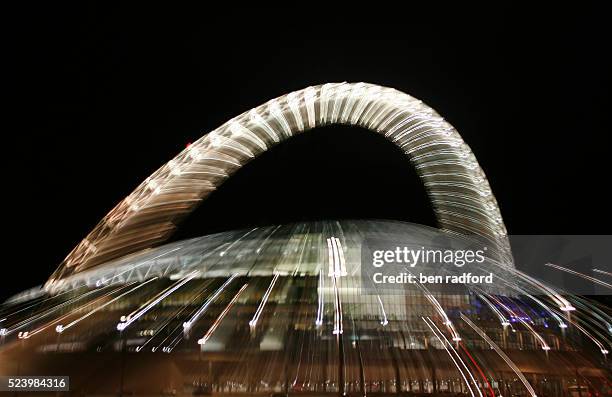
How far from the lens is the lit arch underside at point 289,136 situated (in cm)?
1592

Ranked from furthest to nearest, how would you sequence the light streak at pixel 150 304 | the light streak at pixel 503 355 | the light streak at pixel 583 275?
1. the light streak at pixel 583 275
2. the light streak at pixel 150 304
3. the light streak at pixel 503 355

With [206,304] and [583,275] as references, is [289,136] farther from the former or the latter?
[583,275]

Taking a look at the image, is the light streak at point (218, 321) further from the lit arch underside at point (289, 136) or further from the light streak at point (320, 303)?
the lit arch underside at point (289, 136)

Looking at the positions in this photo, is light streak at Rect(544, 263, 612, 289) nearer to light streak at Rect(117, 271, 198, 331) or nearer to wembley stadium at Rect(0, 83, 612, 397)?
wembley stadium at Rect(0, 83, 612, 397)

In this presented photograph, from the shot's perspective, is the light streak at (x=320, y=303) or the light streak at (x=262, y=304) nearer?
the light streak at (x=320, y=303)

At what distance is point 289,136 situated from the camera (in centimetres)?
1702

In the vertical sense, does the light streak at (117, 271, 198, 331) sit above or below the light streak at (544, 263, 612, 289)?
below

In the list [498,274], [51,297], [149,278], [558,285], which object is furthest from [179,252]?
[558,285]

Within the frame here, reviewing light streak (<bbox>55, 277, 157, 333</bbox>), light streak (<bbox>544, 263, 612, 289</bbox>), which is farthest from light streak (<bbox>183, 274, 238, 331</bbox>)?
light streak (<bbox>544, 263, 612, 289</bbox>)

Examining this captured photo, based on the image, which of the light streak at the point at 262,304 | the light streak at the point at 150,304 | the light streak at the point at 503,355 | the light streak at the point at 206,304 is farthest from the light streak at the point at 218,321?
the light streak at the point at 503,355

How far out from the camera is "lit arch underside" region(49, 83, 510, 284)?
15.9 m

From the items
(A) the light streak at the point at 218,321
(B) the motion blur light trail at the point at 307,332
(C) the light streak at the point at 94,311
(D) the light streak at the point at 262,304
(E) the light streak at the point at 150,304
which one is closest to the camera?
(B) the motion blur light trail at the point at 307,332

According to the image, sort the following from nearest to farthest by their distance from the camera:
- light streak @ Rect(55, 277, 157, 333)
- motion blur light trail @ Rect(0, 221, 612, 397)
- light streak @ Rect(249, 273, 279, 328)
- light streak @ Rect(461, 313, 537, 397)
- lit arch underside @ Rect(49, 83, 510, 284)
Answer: light streak @ Rect(461, 313, 537, 397) → motion blur light trail @ Rect(0, 221, 612, 397) → light streak @ Rect(55, 277, 157, 333) → light streak @ Rect(249, 273, 279, 328) → lit arch underside @ Rect(49, 83, 510, 284)

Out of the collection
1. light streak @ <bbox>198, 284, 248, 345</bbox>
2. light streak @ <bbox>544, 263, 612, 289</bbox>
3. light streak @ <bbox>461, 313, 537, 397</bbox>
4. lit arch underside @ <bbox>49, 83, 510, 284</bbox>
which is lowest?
light streak @ <bbox>461, 313, 537, 397</bbox>
